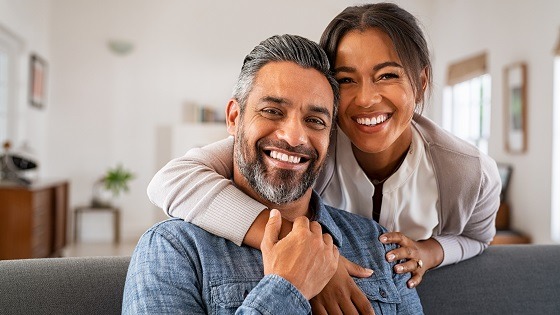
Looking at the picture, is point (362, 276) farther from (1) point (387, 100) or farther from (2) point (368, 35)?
(2) point (368, 35)

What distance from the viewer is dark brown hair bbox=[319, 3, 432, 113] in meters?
1.74

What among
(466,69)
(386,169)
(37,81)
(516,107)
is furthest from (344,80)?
(37,81)

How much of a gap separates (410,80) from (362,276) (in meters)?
0.54

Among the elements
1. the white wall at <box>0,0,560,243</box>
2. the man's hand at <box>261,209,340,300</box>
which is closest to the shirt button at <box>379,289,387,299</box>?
the man's hand at <box>261,209,340,300</box>

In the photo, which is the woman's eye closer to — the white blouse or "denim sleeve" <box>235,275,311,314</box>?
the white blouse

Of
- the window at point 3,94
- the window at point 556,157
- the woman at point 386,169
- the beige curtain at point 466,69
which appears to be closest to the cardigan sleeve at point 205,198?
the woman at point 386,169

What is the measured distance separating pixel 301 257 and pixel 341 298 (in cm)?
20

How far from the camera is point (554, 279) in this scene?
2.01m

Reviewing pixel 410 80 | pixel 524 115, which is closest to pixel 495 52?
pixel 524 115

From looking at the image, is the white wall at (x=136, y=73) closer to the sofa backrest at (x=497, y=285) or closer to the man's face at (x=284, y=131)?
the sofa backrest at (x=497, y=285)

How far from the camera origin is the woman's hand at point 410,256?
174 centimetres

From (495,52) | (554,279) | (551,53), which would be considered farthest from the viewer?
(495,52)

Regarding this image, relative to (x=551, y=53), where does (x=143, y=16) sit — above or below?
above

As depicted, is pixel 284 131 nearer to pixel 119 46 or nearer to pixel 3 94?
pixel 3 94
